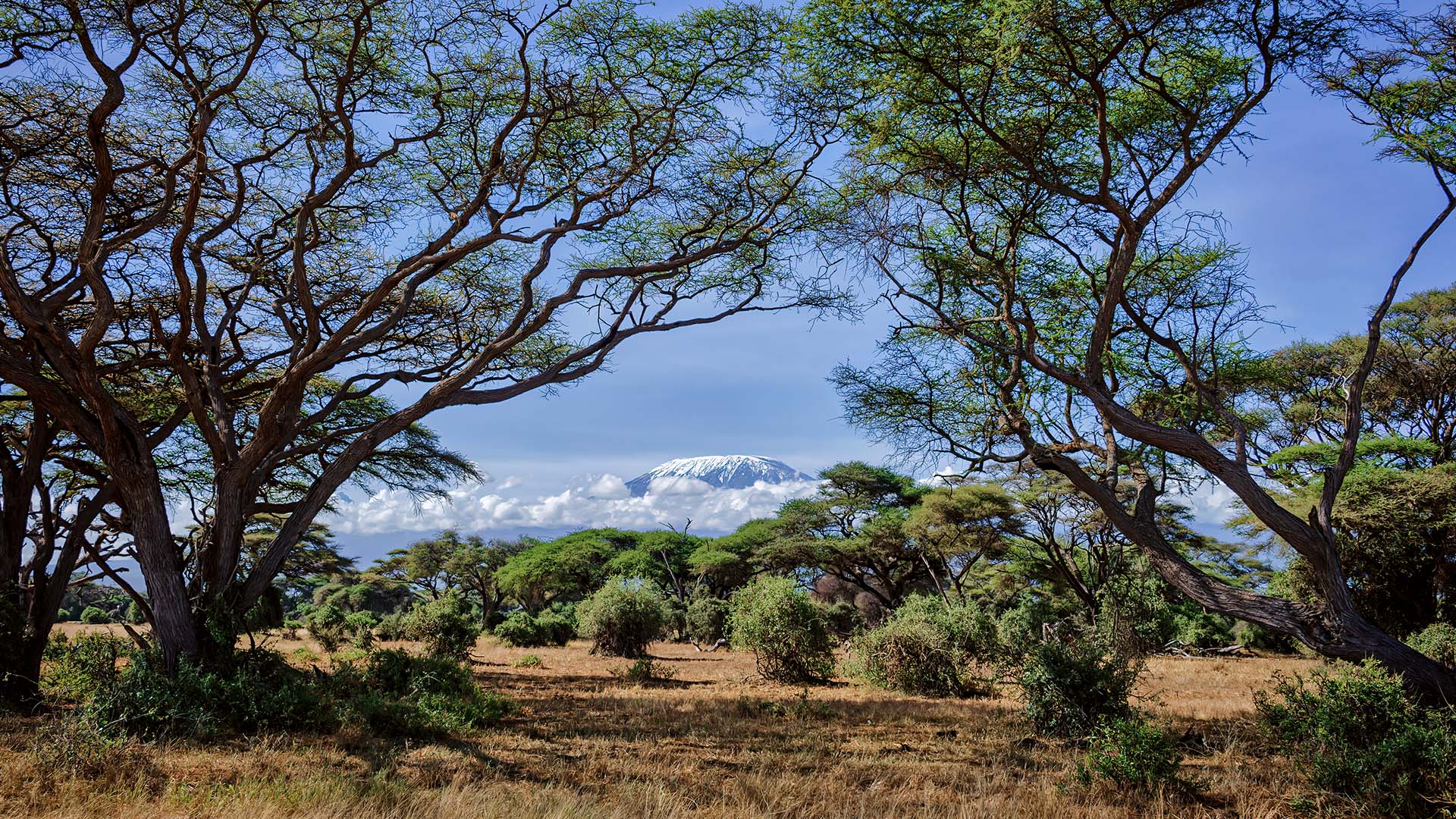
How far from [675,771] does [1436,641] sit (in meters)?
10.6

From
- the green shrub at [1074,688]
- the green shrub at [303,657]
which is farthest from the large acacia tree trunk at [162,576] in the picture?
the green shrub at [1074,688]

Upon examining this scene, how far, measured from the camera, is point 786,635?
11758 millimetres

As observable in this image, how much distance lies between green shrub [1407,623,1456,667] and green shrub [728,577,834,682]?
748cm

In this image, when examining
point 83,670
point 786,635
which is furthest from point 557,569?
point 83,670

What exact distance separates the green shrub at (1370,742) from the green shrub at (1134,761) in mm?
976

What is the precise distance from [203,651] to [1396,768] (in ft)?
32.4

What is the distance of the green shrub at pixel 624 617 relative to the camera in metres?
16.2

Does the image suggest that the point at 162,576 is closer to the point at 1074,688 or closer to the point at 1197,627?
the point at 1074,688

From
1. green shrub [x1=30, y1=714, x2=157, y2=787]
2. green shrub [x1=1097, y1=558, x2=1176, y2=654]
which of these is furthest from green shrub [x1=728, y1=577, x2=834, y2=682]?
green shrub [x1=30, y1=714, x2=157, y2=787]

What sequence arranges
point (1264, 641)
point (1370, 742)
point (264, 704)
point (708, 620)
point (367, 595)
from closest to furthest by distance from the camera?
point (1370, 742) → point (264, 704) → point (1264, 641) → point (708, 620) → point (367, 595)

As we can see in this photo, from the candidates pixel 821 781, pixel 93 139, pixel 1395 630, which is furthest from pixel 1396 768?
pixel 93 139

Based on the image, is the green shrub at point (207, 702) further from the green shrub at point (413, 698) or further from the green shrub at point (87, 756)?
the green shrub at point (413, 698)

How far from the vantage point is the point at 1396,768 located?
204 inches

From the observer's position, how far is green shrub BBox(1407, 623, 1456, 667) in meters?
9.62
